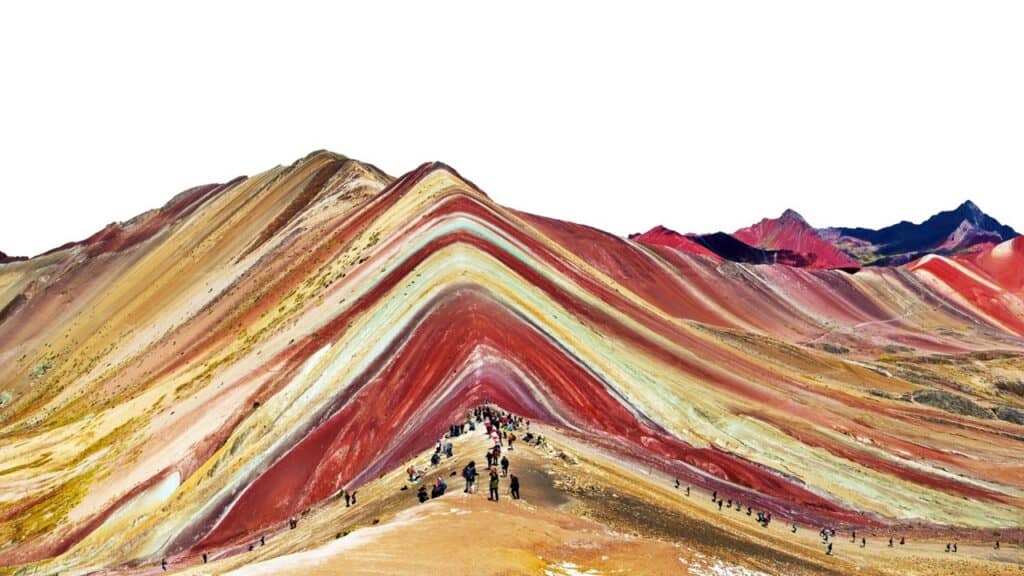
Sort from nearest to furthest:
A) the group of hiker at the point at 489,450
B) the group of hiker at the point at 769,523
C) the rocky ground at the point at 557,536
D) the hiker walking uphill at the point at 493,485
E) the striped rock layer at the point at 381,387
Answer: the rocky ground at the point at 557,536 < the hiker walking uphill at the point at 493,485 < the group of hiker at the point at 489,450 < the group of hiker at the point at 769,523 < the striped rock layer at the point at 381,387

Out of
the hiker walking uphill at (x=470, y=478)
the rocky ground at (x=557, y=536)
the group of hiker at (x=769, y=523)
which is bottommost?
the group of hiker at (x=769, y=523)

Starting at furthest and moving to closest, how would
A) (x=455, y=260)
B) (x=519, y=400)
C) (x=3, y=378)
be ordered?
(x=3, y=378) < (x=455, y=260) < (x=519, y=400)

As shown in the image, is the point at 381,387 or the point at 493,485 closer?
the point at 493,485

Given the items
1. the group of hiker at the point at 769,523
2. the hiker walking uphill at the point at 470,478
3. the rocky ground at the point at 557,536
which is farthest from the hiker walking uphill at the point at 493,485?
the group of hiker at the point at 769,523

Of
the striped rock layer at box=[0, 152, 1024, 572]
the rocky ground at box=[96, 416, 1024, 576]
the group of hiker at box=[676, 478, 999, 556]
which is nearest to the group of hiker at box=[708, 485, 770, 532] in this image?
the group of hiker at box=[676, 478, 999, 556]

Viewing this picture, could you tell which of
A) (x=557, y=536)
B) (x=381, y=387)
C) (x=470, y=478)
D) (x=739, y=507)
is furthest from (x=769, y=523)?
(x=381, y=387)

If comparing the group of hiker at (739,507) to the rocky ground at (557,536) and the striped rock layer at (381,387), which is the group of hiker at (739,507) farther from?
the striped rock layer at (381,387)

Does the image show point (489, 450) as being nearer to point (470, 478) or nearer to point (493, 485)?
point (470, 478)

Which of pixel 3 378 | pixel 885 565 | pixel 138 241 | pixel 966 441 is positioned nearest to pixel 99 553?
pixel 885 565

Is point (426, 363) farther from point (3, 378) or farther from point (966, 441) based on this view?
point (3, 378)
